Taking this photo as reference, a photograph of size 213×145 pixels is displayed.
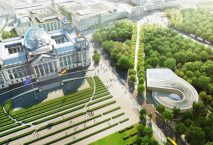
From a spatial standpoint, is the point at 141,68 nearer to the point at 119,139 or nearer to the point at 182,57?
the point at 182,57

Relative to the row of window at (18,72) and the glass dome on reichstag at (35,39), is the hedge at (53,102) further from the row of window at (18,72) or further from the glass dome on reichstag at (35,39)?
the glass dome on reichstag at (35,39)

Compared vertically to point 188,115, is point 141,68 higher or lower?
higher

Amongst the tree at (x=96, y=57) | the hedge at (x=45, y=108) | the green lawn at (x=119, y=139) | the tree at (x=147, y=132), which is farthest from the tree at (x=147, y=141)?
the tree at (x=96, y=57)

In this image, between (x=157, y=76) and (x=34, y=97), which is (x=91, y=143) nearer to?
(x=34, y=97)

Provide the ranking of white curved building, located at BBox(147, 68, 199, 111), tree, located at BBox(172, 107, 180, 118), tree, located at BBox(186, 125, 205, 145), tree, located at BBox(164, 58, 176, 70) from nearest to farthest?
tree, located at BBox(186, 125, 205, 145), tree, located at BBox(172, 107, 180, 118), white curved building, located at BBox(147, 68, 199, 111), tree, located at BBox(164, 58, 176, 70)

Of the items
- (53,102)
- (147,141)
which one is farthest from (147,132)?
(53,102)

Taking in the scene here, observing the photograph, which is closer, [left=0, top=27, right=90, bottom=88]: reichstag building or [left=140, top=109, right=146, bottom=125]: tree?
[left=140, top=109, right=146, bottom=125]: tree

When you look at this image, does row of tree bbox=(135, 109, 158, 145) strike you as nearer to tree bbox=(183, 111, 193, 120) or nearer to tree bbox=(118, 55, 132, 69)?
tree bbox=(183, 111, 193, 120)

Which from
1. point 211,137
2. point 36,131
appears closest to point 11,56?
point 36,131

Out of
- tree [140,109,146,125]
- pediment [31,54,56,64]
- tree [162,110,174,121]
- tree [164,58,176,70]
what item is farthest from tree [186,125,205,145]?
pediment [31,54,56,64]
